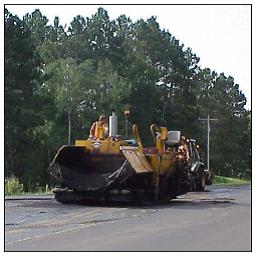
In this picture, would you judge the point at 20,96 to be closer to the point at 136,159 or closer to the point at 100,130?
the point at 100,130

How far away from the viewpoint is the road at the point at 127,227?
800 centimetres

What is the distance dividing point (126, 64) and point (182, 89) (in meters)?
6.05

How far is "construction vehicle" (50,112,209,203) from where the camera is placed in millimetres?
14055

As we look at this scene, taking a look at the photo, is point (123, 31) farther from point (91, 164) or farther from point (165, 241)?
point (165, 241)

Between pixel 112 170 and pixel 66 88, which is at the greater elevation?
pixel 66 88

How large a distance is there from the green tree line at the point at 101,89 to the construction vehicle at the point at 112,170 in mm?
17249

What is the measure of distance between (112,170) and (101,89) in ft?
95.5

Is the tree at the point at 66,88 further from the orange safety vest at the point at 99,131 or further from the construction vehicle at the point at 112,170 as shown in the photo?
the construction vehicle at the point at 112,170

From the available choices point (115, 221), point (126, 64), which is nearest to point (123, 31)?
point (126, 64)

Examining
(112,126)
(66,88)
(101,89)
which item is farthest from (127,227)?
(101,89)

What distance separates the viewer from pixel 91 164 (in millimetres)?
14859

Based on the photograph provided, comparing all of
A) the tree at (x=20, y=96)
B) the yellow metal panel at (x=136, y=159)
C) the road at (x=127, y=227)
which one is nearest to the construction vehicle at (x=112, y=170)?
the yellow metal panel at (x=136, y=159)

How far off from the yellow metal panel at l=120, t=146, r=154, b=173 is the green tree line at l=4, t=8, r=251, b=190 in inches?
712

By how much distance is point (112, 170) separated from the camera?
14.5 meters
